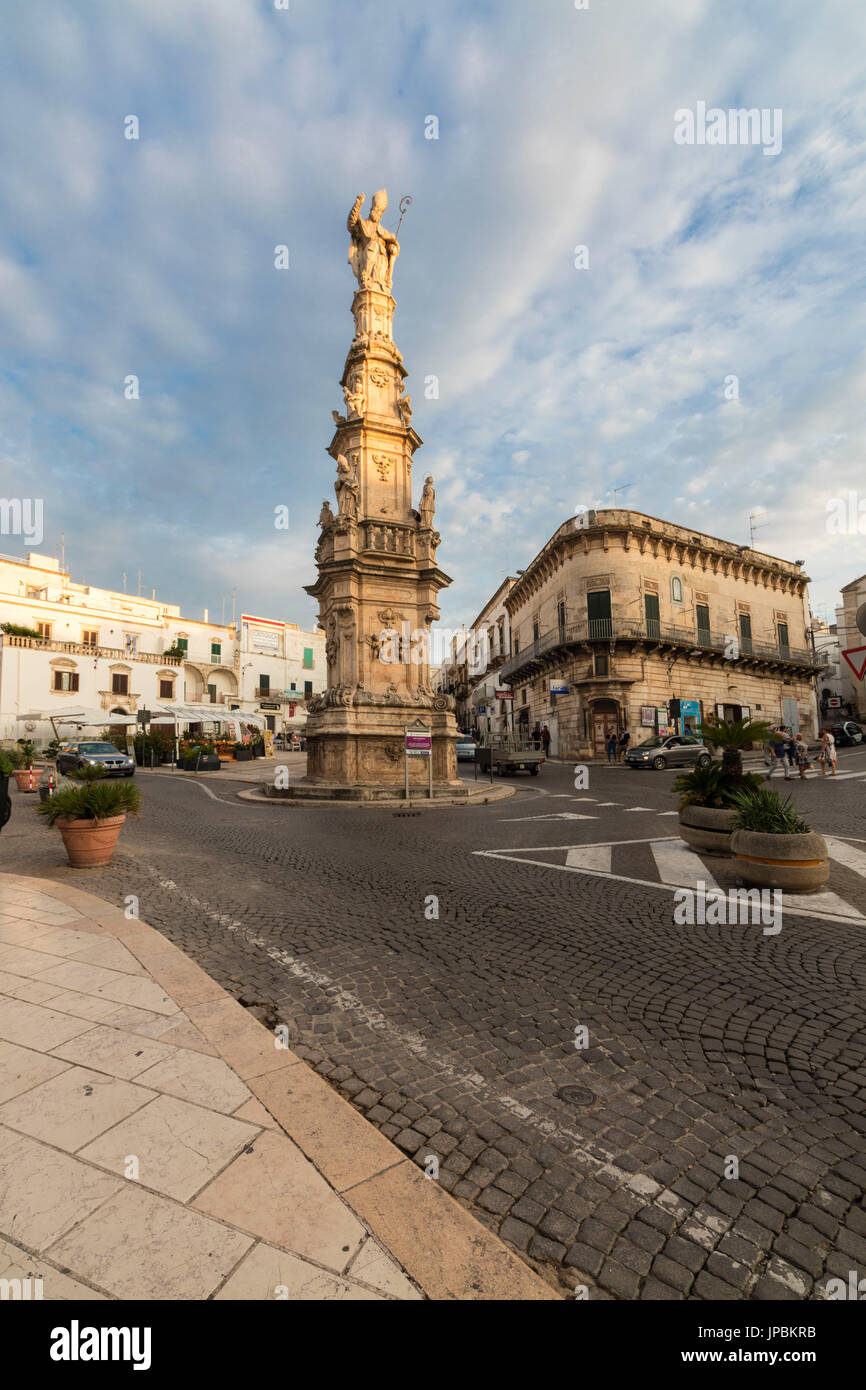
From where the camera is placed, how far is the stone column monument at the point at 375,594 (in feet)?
51.8

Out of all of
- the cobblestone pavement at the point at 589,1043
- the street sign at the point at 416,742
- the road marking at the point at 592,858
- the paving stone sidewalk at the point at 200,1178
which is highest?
the street sign at the point at 416,742

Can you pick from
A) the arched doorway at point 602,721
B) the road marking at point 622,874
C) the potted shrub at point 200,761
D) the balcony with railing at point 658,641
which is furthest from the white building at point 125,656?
the road marking at point 622,874

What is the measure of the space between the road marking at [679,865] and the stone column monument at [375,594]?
770 centimetres

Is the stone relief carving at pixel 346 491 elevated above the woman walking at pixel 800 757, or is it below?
above

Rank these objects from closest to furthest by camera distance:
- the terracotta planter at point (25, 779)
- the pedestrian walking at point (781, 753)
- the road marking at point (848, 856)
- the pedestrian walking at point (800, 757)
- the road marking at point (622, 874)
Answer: the road marking at point (622, 874), the road marking at point (848, 856), the terracotta planter at point (25, 779), the pedestrian walking at point (800, 757), the pedestrian walking at point (781, 753)

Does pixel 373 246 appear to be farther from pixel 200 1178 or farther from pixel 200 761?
pixel 200 1178

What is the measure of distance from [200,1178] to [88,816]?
610 cm

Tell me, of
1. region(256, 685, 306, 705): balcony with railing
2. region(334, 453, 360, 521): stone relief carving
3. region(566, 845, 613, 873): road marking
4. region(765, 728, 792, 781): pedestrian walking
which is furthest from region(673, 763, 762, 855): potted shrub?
region(256, 685, 306, 705): balcony with railing

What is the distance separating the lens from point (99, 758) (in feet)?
64.8

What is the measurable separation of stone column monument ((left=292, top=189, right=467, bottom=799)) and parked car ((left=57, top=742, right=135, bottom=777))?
782 centimetres

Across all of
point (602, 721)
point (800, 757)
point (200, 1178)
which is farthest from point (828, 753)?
point (200, 1178)

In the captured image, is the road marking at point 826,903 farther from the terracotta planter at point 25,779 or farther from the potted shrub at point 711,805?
the terracotta planter at point 25,779

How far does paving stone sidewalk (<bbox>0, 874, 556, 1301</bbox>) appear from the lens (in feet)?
5.23
